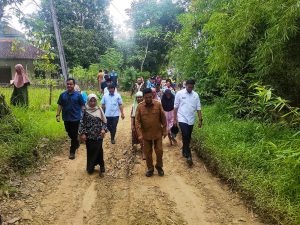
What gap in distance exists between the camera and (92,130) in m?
6.84

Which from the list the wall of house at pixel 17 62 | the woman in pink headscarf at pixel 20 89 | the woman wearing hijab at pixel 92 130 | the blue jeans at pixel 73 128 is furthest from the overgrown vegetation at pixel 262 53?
the wall of house at pixel 17 62

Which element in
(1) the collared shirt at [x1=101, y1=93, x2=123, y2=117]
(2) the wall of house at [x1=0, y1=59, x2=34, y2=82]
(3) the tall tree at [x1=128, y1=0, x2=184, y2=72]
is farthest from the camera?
(3) the tall tree at [x1=128, y1=0, x2=184, y2=72]

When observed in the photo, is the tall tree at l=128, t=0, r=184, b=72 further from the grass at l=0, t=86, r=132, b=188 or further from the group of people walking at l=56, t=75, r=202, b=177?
the group of people walking at l=56, t=75, r=202, b=177

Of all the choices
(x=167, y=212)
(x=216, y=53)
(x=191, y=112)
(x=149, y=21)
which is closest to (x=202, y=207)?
(x=167, y=212)

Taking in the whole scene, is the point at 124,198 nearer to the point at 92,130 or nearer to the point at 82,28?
the point at 92,130

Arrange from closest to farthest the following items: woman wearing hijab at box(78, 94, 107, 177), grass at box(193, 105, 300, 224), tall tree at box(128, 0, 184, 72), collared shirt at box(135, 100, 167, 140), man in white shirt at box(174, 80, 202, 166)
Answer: grass at box(193, 105, 300, 224) → collared shirt at box(135, 100, 167, 140) → woman wearing hijab at box(78, 94, 107, 177) → man in white shirt at box(174, 80, 202, 166) → tall tree at box(128, 0, 184, 72)

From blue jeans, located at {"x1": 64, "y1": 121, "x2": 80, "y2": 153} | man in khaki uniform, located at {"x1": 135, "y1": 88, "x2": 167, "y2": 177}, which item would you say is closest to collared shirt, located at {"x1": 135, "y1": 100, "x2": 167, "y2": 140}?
man in khaki uniform, located at {"x1": 135, "y1": 88, "x2": 167, "y2": 177}

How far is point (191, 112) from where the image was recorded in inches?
295

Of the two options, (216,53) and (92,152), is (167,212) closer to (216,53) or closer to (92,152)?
(92,152)

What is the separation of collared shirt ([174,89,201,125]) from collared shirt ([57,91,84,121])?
92.8 inches

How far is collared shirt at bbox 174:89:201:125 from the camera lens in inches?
295

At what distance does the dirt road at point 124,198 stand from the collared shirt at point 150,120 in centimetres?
87

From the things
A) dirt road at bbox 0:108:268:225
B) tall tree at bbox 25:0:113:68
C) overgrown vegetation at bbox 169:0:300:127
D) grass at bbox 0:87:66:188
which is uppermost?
tall tree at bbox 25:0:113:68

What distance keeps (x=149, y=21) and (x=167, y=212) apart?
94.7ft
